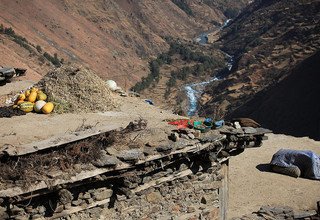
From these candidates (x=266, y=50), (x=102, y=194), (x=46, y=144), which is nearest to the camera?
(x=46, y=144)

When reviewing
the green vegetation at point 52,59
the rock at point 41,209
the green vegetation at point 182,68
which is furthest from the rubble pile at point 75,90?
the green vegetation at point 182,68

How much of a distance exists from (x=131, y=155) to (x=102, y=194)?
75 centimetres

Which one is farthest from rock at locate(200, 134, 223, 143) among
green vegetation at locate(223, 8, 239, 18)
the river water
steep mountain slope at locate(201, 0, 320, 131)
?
green vegetation at locate(223, 8, 239, 18)

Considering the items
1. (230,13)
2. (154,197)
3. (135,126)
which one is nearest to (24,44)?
(135,126)

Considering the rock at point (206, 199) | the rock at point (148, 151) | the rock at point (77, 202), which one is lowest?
the rock at point (206, 199)

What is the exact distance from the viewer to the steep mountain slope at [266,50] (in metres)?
36.1

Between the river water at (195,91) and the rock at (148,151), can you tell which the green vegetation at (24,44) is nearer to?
the river water at (195,91)

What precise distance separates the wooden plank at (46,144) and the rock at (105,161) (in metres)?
0.43

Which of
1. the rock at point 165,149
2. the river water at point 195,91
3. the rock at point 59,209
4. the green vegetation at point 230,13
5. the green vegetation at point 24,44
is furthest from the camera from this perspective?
the green vegetation at point 230,13

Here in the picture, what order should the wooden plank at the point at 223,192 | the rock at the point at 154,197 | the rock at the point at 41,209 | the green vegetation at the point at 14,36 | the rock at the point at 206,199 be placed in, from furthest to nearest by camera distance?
the green vegetation at the point at 14,36
the wooden plank at the point at 223,192
the rock at the point at 206,199
the rock at the point at 154,197
the rock at the point at 41,209

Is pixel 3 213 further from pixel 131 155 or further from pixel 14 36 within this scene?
pixel 14 36

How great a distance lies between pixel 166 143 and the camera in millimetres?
7449

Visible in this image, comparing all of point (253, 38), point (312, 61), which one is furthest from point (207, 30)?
point (312, 61)

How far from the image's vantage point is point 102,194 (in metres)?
6.80
